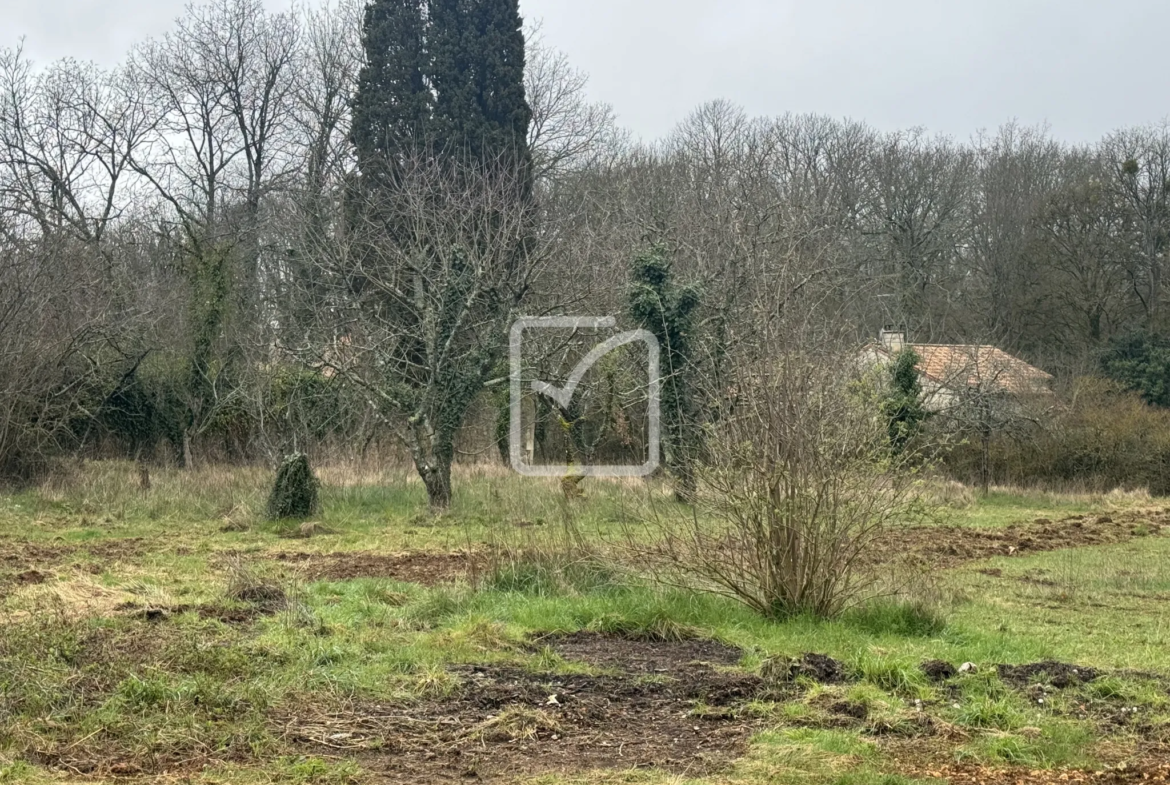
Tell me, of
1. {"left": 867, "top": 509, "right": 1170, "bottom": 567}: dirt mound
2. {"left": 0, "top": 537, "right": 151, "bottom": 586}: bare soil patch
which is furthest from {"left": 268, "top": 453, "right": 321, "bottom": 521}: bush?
{"left": 867, "top": 509, "right": 1170, "bottom": 567}: dirt mound

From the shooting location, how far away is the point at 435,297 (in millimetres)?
17750

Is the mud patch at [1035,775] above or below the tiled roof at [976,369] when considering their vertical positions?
below

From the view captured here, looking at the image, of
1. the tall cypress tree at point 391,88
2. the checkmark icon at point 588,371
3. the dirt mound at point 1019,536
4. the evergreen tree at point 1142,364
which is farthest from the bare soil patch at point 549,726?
the evergreen tree at point 1142,364

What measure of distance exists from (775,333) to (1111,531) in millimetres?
Result: 11571

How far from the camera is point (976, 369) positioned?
26.6m

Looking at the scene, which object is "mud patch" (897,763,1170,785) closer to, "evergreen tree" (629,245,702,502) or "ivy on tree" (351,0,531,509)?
"evergreen tree" (629,245,702,502)

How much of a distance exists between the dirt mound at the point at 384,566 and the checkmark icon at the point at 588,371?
19.7ft

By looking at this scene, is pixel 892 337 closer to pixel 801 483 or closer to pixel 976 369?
pixel 976 369

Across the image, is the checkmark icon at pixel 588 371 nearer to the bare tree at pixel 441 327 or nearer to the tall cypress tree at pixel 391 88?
the bare tree at pixel 441 327

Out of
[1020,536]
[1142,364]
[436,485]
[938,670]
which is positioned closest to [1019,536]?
[1020,536]

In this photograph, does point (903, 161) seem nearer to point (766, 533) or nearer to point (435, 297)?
point (435, 297)

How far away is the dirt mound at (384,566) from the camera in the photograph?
34.3 feet

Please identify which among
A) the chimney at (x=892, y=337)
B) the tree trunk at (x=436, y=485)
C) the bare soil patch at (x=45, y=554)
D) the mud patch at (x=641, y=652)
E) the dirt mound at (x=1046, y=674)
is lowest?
the mud patch at (x=641, y=652)

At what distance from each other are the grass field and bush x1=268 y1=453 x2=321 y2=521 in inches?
129
